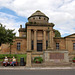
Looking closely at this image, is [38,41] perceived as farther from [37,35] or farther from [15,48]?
[15,48]

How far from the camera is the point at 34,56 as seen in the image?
17.0 metres

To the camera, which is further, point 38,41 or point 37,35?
point 37,35

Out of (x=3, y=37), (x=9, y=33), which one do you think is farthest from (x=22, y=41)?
(x=3, y=37)

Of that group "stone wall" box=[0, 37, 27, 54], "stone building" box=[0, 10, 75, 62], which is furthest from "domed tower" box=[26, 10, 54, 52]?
"stone wall" box=[0, 37, 27, 54]

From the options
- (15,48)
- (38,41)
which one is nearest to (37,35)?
(38,41)

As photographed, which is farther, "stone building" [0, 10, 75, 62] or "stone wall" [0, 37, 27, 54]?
"stone wall" [0, 37, 27, 54]

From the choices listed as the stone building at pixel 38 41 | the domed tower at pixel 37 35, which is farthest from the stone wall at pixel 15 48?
the domed tower at pixel 37 35

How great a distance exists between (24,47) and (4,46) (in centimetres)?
598

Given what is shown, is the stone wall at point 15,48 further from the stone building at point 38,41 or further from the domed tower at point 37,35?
the domed tower at point 37,35

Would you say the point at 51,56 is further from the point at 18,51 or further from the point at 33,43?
the point at 18,51

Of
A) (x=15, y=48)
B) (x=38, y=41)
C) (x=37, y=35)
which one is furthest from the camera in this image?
(x=15, y=48)

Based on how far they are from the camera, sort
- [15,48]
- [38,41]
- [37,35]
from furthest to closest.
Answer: [15,48] < [37,35] < [38,41]

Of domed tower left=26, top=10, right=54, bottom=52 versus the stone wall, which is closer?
domed tower left=26, top=10, right=54, bottom=52

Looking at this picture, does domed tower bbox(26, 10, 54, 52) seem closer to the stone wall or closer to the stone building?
the stone building
